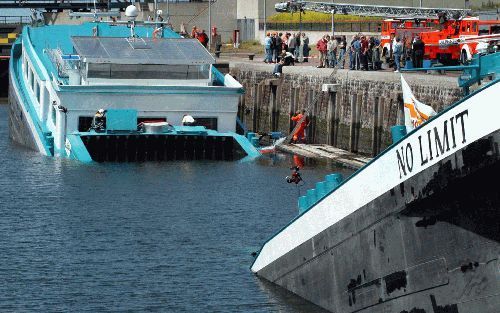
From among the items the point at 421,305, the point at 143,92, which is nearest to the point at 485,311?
the point at 421,305

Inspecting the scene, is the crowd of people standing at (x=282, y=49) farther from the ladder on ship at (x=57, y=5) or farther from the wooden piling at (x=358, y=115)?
the ladder on ship at (x=57, y=5)

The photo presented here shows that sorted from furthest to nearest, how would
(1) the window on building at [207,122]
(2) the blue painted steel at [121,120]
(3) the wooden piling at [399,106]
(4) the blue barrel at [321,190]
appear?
(1) the window on building at [207,122], (2) the blue painted steel at [121,120], (3) the wooden piling at [399,106], (4) the blue barrel at [321,190]

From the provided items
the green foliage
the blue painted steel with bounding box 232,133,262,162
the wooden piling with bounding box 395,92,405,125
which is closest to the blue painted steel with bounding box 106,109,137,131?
the blue painted steel with bounding box 232,133,262,162

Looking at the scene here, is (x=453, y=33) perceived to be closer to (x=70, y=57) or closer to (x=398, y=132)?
(x=70, y=57)

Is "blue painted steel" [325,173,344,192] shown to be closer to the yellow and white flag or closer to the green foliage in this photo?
the yellow and white flag

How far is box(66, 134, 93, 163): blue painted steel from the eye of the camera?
137 ft

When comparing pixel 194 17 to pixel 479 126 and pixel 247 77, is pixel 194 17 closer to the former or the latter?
pixel 247 77

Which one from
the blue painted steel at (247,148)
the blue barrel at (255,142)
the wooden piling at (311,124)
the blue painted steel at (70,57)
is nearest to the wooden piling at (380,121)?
the blue painted steel at (247,148)

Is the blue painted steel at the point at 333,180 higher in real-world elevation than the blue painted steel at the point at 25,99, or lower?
Answer: higher

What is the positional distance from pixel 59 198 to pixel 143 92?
961 cm

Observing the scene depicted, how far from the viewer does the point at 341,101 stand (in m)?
46.1

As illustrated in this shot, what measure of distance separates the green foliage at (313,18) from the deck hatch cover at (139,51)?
1005 inches

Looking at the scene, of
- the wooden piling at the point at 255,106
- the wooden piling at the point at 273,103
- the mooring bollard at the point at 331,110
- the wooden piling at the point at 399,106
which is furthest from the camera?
the wooden piling at the point at 255,106

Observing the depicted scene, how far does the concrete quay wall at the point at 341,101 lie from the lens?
40.4m
